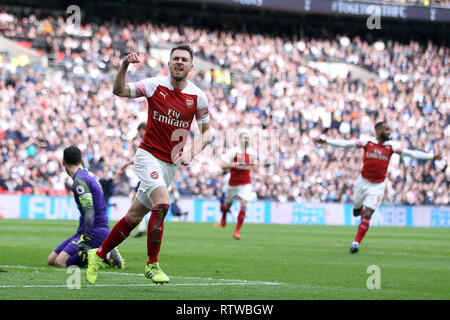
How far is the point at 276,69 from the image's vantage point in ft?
133

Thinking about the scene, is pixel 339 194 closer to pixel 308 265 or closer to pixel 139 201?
pixel 308 265

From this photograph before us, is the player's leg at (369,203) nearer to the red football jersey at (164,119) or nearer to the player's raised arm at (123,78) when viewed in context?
the red football jersey at (164,119)

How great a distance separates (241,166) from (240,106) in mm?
16960

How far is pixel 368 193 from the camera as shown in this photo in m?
15.5

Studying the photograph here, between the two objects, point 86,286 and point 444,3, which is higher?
point 444,3

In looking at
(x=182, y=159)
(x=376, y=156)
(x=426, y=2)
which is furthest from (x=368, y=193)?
(x=426, y=2)

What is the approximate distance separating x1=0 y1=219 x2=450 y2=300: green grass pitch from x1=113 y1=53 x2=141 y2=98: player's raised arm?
2.00 m

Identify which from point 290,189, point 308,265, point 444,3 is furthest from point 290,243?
point 444,3

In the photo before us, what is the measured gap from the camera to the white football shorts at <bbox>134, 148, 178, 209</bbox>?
8.00 metres

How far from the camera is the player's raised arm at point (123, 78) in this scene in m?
7.54

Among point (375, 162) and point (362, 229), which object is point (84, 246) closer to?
point (362, 229)

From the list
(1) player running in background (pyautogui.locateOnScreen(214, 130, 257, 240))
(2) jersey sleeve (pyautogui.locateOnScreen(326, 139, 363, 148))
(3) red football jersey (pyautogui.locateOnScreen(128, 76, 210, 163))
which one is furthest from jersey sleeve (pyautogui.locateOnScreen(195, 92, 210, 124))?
(1) player running in background (pyautogui.locateOnScreen(214, 130, 257, 240))

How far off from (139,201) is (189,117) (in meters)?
1.06

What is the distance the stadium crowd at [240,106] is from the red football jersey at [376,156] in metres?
14.8
